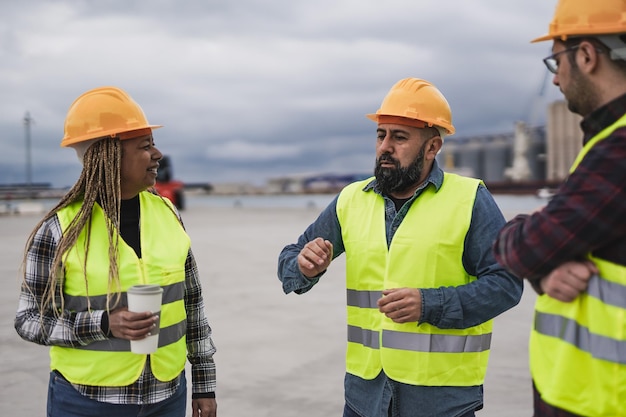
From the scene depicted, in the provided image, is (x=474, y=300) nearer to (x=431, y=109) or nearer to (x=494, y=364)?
(x=431, y=109)

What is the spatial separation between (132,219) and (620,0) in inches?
77.3

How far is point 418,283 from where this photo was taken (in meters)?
2.69

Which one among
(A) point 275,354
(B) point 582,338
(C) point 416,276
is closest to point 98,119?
(C) point 416,276

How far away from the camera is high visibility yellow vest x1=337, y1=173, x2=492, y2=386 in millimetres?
2678

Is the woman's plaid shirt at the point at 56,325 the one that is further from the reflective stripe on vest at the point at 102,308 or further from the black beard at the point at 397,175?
the black beard at the point at 397,175

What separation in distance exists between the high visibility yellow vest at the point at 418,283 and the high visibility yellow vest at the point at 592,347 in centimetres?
84

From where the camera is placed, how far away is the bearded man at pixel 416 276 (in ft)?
8.68

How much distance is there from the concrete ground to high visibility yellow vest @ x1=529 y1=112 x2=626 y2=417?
11.6ft

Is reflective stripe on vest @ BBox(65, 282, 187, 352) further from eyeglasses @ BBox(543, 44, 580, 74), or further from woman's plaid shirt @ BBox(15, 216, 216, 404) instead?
eyeglasses @ BBox(543, 44, 580, 74)

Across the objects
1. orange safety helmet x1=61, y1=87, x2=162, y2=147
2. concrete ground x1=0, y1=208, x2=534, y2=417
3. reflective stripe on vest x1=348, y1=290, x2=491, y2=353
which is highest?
orange safety helmet x1=61, y1=87, x2=162, y2=147

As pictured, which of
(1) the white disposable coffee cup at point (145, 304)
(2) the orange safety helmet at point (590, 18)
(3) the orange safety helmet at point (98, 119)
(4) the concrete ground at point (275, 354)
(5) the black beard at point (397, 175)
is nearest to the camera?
(2) the orange safety helmet at point (590, 18)

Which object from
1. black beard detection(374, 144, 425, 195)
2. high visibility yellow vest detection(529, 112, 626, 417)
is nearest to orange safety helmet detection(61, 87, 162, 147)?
black beard detection(374, 144, 425, 195)

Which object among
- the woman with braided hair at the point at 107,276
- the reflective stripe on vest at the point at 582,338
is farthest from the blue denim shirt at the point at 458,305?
the woman with braided hair at the point at 107,276

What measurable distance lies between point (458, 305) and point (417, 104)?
0.94 meters
